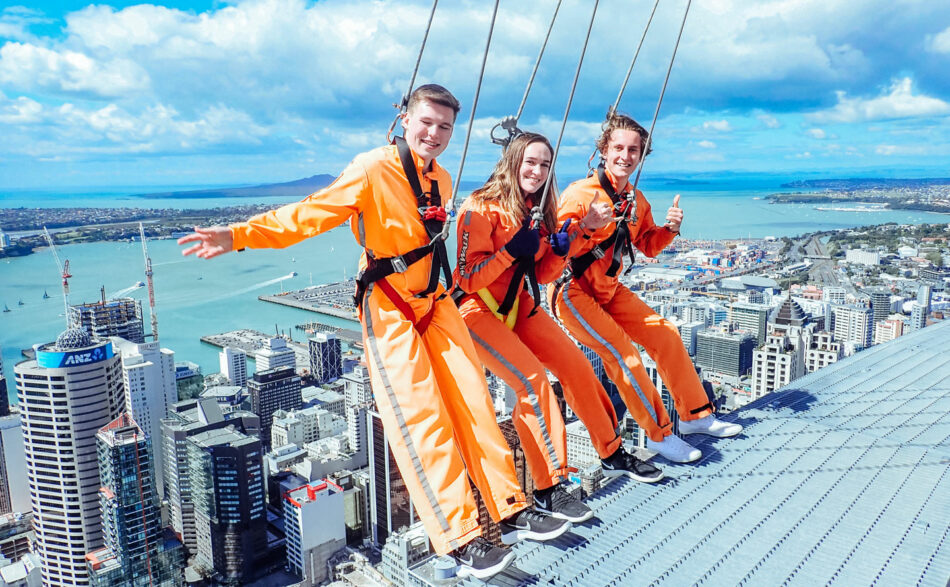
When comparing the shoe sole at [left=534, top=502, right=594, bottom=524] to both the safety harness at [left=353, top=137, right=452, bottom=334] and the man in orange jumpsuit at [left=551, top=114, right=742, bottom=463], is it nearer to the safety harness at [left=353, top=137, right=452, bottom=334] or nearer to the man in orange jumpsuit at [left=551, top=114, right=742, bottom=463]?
the man in orange jumpsuit at [left=551, top=114, right=742, bottom=463]

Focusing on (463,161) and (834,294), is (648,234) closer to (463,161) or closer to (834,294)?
(463,161)

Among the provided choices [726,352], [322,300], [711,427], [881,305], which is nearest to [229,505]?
[711,427]

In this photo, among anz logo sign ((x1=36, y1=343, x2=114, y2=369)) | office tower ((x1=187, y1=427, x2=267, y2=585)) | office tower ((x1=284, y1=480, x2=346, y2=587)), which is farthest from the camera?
anz logo sign ((x1=36, y1=343, x2=114, y2=369))

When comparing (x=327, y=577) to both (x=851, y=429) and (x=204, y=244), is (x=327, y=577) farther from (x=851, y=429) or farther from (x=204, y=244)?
(x=204, y=244)

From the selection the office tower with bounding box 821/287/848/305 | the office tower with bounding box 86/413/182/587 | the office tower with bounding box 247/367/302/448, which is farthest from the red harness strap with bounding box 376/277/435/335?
the office tower with bounding box 821/287/848/305

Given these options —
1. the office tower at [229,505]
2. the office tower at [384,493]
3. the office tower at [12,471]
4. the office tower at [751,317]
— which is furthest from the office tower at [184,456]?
the office tower at [751,317]

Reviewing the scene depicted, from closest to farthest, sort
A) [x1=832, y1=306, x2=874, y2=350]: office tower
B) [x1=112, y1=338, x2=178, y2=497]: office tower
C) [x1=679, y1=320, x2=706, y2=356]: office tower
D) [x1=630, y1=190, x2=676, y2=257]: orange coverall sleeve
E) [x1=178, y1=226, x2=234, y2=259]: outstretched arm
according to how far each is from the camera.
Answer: [x1=178, y1=226, x2=234, y2=259]: outstretched arm < [x1=630, y1=190, x2=676, y2=257]: orange coverall sleeve < [x1=112, y1=338, x2=178, y2=497]: office tower < [x1=832, y1=306, x2=874, y2=350]: office tower < [x1=679, y1=320, x2=706, y2=356]: office tower

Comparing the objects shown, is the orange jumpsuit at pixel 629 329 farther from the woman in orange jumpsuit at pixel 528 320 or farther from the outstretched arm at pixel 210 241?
the outstretched arm at pixel 210 241
